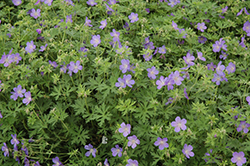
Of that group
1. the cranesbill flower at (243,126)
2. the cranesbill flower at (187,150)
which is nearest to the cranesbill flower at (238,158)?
the cranesbill flower at (243,126)

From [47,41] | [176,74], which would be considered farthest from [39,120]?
[176,74]

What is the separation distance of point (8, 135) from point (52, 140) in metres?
0.52

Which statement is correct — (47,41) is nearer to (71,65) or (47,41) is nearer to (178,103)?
(71,65)

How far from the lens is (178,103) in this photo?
3.18 m

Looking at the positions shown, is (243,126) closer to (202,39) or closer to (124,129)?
(124,129)

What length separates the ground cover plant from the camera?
2783mm

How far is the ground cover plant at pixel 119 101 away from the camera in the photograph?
2.78 m

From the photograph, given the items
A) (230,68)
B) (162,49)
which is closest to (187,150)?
(230,68)

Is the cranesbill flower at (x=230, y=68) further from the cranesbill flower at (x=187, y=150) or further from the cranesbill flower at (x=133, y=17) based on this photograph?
the cranesbill flower at (x=133, y=17)

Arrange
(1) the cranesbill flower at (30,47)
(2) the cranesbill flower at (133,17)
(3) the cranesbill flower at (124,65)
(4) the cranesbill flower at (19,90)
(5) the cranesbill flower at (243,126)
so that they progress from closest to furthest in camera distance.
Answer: (5) the cranesbill flower at (243,126)
(3) the cranesbill flower at (124,65)
(4) the cranesbill flower at (19,90)
(1) the cranesbill flower at (30,47)
(2) the cranesbill flower at (133,17)

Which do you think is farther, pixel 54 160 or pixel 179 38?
pixel 179 38

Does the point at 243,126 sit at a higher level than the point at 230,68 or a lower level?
lower

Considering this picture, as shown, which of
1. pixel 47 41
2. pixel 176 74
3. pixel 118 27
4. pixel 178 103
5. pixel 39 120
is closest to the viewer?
pixel 176 74

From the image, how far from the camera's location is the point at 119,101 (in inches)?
112
